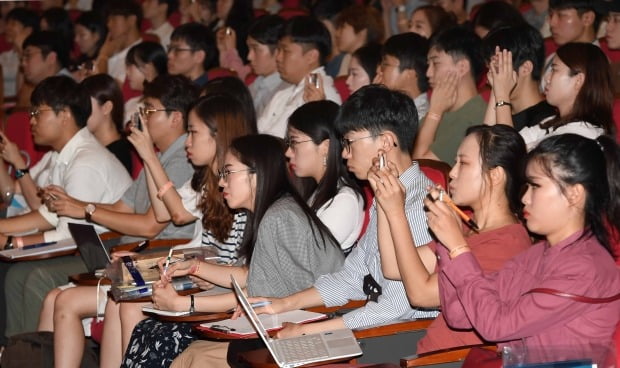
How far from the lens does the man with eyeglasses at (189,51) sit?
5.71 meters

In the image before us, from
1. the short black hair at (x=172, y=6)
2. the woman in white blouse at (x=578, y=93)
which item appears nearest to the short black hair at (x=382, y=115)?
the woman in white blouse at (x=578, y=93)

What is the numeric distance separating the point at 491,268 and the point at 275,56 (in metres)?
2.96

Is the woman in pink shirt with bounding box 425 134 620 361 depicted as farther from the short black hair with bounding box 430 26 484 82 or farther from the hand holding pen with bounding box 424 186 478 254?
the short black hair with bounding box 430 26 484 82

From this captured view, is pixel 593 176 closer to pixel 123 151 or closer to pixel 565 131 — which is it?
pixel 565 131

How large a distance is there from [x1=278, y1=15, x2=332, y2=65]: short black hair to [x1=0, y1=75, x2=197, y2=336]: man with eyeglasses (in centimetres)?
93

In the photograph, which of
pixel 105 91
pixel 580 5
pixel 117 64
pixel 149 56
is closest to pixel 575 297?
pixel 580 5

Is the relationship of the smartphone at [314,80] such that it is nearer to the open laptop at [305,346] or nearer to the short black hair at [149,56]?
the short black hair at [149,56]

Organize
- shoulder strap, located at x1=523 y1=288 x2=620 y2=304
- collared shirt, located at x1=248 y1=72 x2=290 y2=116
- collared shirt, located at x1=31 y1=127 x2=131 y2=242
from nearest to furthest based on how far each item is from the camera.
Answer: shoulder strap, located at x1=523 y1=288 x2=620 y2=304
collared shirt, located at x1=31 y1=127 x2=131 y2=242
collared shirt, located at x1=248 y1=72 x2=290 y2=116

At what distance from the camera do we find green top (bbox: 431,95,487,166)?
4.10 metres

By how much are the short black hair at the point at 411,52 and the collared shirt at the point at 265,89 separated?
41.5 inches

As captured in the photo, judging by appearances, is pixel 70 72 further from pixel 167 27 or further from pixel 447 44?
pixel 447 44

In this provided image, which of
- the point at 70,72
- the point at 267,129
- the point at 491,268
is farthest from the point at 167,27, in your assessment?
the point at 491,268

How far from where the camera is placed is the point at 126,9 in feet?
22.9

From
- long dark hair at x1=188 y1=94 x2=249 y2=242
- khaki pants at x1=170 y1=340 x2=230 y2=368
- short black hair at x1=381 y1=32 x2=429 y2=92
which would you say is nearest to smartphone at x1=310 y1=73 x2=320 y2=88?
short black hair at x1=381 y1=32 x2=429 y2=92
